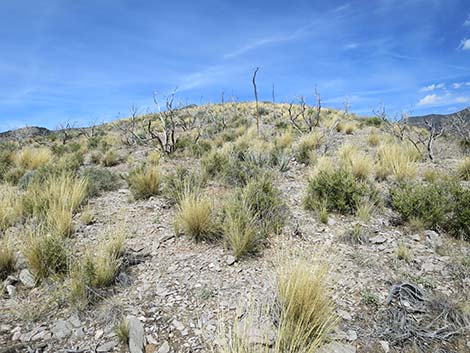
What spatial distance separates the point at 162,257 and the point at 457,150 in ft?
35.9

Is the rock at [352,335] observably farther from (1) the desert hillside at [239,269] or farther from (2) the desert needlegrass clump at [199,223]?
(2) the desert needlegrass clump at [199,223]

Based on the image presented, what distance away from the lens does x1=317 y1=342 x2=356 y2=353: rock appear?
2352 millimetres

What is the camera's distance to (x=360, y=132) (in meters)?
14.9

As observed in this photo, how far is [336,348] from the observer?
240 cm

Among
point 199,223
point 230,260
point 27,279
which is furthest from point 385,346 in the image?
point 27,279

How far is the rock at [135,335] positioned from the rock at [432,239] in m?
3.60

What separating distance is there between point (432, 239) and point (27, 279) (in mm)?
5040

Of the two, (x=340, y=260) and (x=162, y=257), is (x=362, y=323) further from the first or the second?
(x=162, y=257)

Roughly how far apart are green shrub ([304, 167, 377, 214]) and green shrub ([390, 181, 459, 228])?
55cm

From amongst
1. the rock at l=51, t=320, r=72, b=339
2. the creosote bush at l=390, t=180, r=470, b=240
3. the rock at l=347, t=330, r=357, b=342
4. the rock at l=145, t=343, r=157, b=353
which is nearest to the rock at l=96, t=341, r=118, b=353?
the rock at l=145, t=343, r=157, b=353

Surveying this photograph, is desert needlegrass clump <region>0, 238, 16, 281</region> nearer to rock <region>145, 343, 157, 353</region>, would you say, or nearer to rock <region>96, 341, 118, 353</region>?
rock <region>96, 341, 118, 353</region>

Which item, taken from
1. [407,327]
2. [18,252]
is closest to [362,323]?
[407,327]

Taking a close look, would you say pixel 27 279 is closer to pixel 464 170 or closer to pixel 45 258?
pixel 45 258

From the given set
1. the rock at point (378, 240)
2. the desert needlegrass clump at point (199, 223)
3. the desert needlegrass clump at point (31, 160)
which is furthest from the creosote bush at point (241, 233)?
the desert needlegrass clump at point (31, 160)
